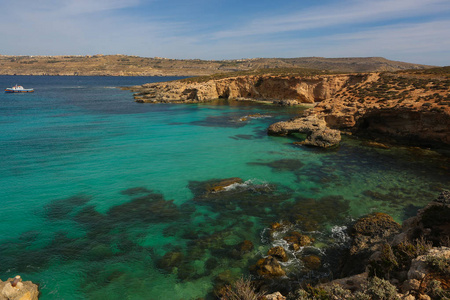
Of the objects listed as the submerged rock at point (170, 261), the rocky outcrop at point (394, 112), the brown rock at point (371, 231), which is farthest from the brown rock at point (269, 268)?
the rocky outcrop at point (394, 112)

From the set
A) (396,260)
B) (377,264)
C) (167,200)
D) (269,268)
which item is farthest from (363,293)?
(167,200)

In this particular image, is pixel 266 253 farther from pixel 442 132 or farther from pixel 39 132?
pixel 39 132

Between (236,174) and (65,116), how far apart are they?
37.7 metres

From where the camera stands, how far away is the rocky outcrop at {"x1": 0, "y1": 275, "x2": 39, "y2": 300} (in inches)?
312

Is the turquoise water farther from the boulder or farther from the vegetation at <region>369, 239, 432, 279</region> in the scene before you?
the vegetation at <region>369, 239, 432, 279</region>

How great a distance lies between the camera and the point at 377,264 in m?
7.20

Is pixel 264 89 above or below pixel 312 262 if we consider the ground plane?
above

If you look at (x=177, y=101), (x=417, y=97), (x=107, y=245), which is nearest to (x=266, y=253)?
(x=107, y=245)

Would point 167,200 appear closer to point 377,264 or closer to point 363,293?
point 377,264

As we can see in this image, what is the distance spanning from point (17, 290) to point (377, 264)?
11.2 metres

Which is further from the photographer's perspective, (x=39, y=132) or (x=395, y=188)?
(x=39, y=132)

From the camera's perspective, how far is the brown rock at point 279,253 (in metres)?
11.0

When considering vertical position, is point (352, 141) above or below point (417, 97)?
below

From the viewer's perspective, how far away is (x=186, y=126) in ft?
125
